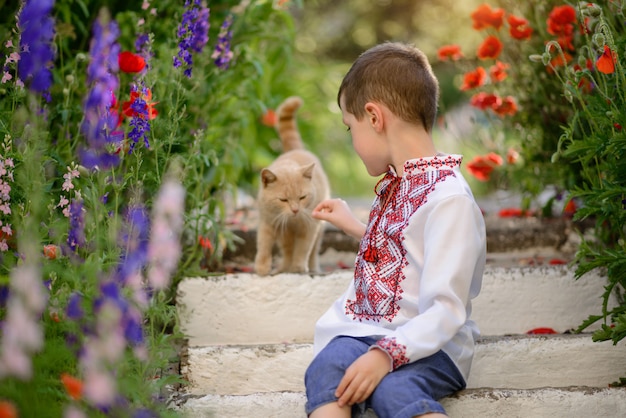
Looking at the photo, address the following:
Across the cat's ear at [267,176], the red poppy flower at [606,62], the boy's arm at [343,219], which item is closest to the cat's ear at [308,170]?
the cat's ear at [267,176]

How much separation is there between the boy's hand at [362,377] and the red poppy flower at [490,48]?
2203mm

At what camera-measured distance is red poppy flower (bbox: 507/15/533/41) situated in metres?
3.36

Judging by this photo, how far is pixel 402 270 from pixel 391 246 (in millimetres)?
75

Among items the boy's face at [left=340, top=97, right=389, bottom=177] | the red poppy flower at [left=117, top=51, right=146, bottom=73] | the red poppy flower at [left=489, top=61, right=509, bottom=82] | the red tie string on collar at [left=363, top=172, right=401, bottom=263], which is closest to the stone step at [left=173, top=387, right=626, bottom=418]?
the red tie string on collar at [left=363, top=172, right=401, bottom=263]

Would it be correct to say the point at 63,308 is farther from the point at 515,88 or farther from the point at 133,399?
the point at 515,88

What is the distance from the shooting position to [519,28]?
340 centimetres

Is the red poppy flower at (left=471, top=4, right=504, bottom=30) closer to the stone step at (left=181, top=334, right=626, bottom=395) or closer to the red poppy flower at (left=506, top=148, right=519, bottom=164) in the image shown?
the red poppy flower at (left=506, top=148, right=519, bottom=164)

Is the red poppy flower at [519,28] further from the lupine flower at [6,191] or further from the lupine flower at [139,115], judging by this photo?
the lupine flower at [6,191]

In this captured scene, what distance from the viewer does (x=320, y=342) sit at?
2123 millimetres

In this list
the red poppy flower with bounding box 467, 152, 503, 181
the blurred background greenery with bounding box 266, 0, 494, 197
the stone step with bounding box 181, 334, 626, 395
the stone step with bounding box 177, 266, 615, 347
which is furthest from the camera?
the blurred background greenery with bounding box 266, 0, 494, 197

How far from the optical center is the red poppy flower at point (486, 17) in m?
3.63

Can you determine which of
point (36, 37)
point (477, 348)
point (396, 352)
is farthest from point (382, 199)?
point (36, 37)

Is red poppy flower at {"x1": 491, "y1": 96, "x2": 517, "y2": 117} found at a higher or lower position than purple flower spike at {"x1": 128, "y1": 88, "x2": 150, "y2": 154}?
higher

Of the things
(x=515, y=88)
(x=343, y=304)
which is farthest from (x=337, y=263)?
(x=343, y=304)
